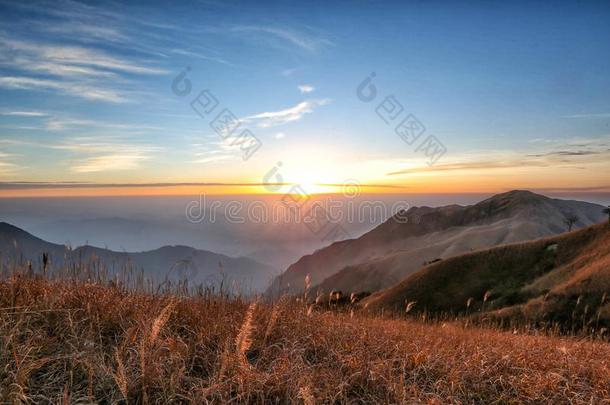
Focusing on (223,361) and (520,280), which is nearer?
(223,361)

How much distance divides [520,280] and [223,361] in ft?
200

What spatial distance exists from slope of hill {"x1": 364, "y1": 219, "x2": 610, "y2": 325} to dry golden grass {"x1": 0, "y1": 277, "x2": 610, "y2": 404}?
4181 cm

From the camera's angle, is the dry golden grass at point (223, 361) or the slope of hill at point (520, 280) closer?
the dry golden grass at point (223, 361)

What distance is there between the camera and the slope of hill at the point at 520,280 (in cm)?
4591

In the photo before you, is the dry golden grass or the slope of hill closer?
the dry golden grass

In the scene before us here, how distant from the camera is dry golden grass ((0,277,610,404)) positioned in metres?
4.77

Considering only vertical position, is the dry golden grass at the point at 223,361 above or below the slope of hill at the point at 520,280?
above

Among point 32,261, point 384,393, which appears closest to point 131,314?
point 32,261

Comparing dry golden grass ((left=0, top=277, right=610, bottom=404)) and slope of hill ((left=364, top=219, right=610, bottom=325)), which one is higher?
dry golden grass ((left=0, top=277, right=610, bottom=404))

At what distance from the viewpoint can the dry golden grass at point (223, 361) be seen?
4.77 meters

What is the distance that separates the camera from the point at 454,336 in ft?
29.9

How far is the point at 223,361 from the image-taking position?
5035mm

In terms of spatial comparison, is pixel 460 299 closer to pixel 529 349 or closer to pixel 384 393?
pixel 529 349

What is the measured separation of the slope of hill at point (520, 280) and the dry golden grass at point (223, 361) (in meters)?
41.8
